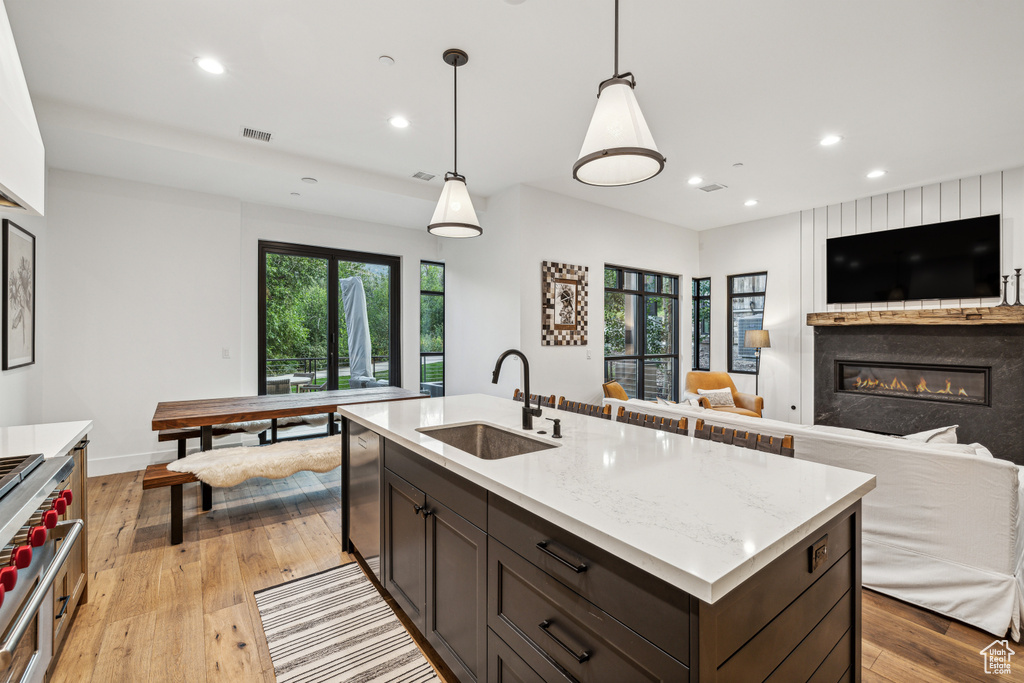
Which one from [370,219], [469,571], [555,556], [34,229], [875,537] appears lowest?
[875,537]

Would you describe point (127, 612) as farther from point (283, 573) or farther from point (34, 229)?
point (34, 229)

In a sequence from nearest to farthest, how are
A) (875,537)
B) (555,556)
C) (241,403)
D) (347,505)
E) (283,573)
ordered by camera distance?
(555,556), (875,537), (283,573), (347,505), (241,403)

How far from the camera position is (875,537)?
7.25 feet

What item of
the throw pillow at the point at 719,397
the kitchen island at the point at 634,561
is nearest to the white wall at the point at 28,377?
the kitchen island at the point at 634,561

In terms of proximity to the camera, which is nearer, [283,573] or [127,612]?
[127,612]

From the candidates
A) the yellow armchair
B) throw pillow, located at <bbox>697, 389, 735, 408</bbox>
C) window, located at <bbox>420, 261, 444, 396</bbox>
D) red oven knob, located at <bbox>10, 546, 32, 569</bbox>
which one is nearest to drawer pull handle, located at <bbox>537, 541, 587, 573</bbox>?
red oven knob, located at <bbox>10, 546, 32, 569</bbox>

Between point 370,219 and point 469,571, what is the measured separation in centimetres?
496

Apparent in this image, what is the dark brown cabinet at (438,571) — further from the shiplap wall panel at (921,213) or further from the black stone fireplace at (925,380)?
the shiplap wall panel at (921,213)

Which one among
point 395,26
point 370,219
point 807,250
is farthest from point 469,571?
point 807,250

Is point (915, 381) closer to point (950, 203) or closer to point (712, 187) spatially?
point (950, 203)

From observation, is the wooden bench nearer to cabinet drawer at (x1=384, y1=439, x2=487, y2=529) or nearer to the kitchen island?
cabinet drawer at (x1=384, y1=439, x2=487, y2=529)

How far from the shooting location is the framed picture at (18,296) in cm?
300

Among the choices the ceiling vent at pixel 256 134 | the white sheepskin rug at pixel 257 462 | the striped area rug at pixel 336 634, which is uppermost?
the ceiling vent at pixel 256 134

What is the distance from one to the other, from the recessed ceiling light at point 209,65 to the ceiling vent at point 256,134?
0.77m
